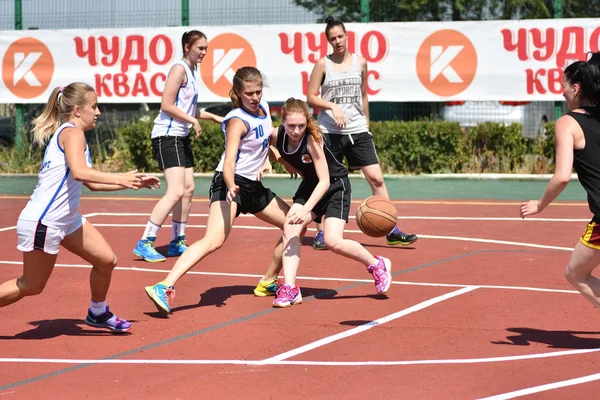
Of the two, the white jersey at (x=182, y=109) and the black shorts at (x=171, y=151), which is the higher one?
the white jersey at (x=182, y=109)

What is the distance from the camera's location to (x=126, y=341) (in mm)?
6953

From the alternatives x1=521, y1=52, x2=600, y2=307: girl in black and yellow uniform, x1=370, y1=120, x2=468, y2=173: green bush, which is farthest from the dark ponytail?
x1=370, y1=120, x2=468, y2=173: green bush

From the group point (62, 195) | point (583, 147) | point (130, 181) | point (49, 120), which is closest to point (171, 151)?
point (49, 120)

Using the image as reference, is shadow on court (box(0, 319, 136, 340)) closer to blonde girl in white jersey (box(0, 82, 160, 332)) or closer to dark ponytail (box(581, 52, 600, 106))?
blonde girl in white jersey (box(0, 82, 160, 332))

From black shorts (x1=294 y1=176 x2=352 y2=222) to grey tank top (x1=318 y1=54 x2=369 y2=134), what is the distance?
2.44 meters

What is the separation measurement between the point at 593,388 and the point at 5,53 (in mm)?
17715

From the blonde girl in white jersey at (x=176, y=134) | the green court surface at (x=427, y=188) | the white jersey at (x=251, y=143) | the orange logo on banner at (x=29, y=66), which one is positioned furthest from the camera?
the orange logo on banner at (x=29, y=66)

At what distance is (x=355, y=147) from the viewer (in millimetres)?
10875

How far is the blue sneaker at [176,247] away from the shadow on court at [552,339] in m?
4.23

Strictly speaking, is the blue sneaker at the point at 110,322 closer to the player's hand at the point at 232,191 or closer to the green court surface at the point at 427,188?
the player's hand at the point at 232,191

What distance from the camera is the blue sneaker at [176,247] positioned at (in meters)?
10.4

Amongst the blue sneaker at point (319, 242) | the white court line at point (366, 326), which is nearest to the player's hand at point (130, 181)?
the white court line at point (366, 326)

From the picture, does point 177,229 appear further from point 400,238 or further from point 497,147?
point 497,147

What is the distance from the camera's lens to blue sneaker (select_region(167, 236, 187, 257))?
34.0 ft
